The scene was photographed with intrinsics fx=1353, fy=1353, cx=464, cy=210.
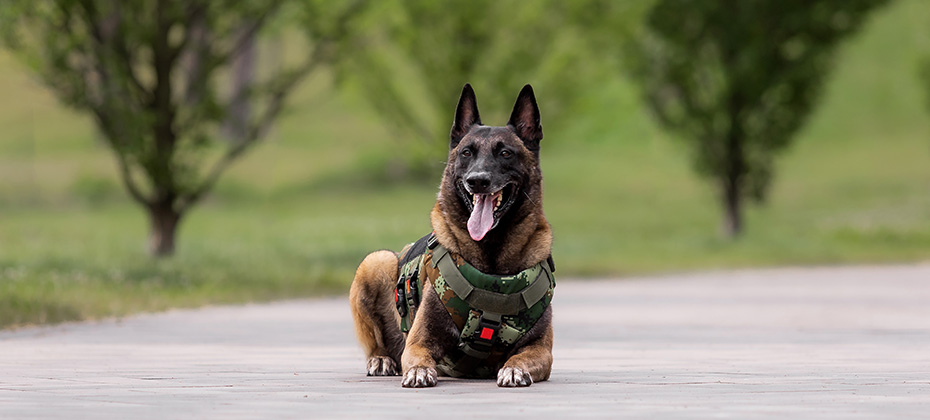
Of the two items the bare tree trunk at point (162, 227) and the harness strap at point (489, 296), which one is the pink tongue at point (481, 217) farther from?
the bare tree trunk at point (162, 227)

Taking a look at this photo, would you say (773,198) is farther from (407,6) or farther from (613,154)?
(407,6)

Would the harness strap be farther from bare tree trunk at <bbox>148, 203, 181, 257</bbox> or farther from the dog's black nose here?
bare tree trunk at <bbox>148, 203, 181, 257</bbox>

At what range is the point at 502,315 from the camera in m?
8.72

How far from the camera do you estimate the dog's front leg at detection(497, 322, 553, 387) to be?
8.58 m

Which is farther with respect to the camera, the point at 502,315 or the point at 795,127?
the point at 795,127

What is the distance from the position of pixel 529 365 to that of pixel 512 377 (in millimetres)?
240

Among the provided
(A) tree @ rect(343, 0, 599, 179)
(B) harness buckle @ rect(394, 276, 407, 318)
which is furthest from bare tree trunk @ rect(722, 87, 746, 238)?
(B) harness buckle @ rect(394, 276, 407, 318)

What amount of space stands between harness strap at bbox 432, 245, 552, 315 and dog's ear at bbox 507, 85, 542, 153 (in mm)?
989

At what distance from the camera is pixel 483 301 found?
8672 millimetres

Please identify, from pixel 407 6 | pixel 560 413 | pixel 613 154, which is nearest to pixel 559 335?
pixel 560 413

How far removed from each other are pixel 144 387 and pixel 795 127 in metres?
29.2

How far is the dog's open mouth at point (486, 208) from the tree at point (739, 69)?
27010mm

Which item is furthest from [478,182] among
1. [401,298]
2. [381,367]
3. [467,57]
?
[467,57]

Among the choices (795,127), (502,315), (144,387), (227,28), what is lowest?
(144,387)
